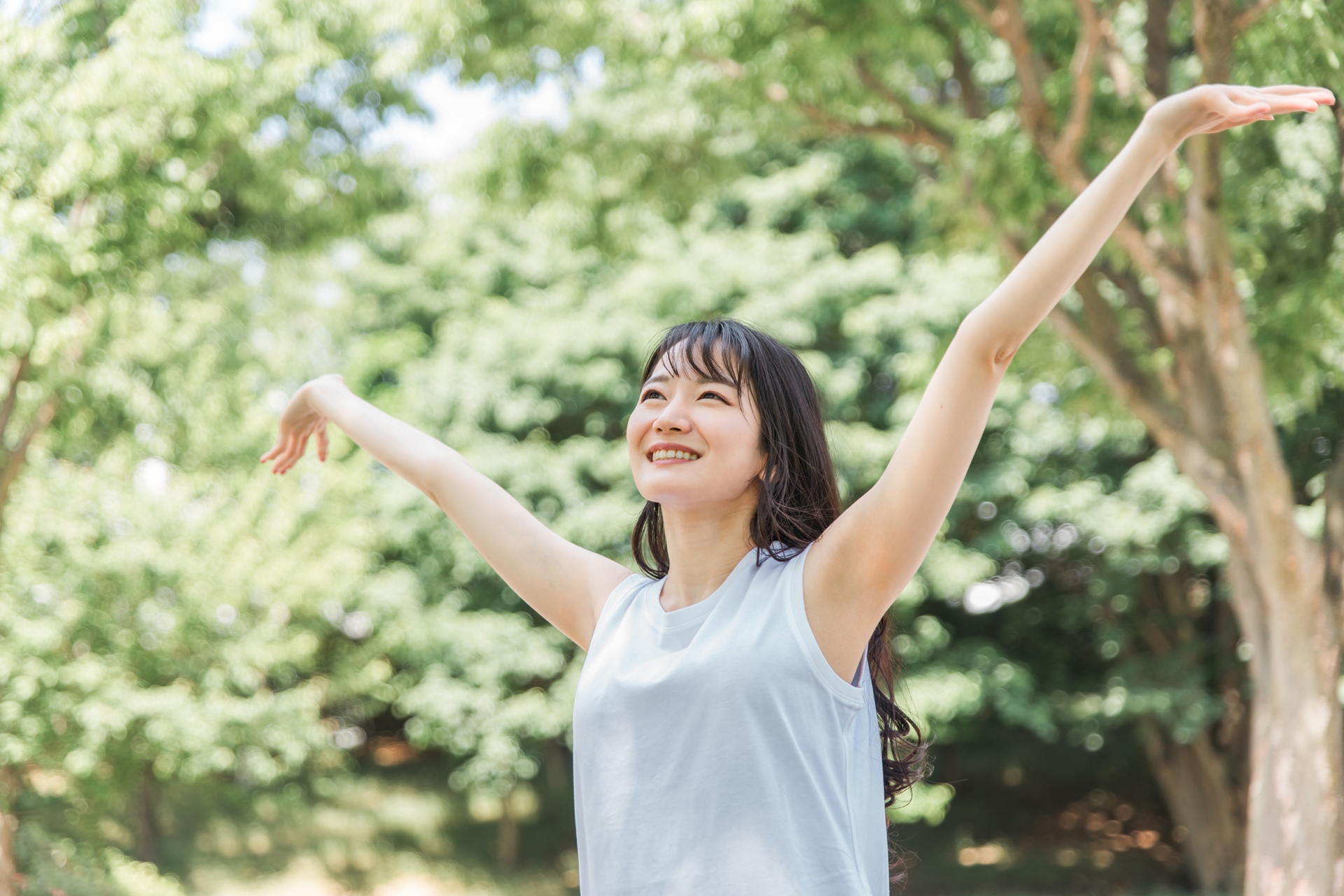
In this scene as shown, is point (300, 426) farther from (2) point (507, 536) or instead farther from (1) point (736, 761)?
(1) point (736, 761)

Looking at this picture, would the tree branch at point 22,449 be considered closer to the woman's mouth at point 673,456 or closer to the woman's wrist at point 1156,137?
the woman's mouth at point 673,456

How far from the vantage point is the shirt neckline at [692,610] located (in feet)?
4.09

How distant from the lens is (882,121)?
6.51 metres

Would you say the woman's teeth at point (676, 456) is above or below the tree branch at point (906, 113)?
Answer: below

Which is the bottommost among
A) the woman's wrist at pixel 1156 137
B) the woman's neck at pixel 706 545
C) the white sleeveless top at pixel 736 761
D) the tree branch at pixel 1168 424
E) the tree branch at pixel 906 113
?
the white sleeveless top at pixel 736 761

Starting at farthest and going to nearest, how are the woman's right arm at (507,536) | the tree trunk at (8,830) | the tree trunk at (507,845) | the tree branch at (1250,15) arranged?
the tree trunk at (507,845)
the tree trunk at (8,830)
the tree branch at (1250,15)
the woman's right arm at (507,536)

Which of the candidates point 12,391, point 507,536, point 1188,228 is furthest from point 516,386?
point 507,536

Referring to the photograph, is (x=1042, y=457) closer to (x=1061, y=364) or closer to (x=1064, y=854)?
(x=1061, y=364)

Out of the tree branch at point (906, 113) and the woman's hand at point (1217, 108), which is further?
the tree branch at point (906, 113)

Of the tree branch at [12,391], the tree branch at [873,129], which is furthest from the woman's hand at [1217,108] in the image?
the tree branch at [12,391]

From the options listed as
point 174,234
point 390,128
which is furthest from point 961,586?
point 174,234

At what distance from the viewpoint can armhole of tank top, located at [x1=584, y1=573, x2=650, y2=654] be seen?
134cm

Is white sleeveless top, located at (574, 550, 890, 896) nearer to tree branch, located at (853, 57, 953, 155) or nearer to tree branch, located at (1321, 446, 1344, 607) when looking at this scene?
tree branch, located at (1321, 446, 1344, 607)

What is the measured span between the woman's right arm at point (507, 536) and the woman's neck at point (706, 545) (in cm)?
14
